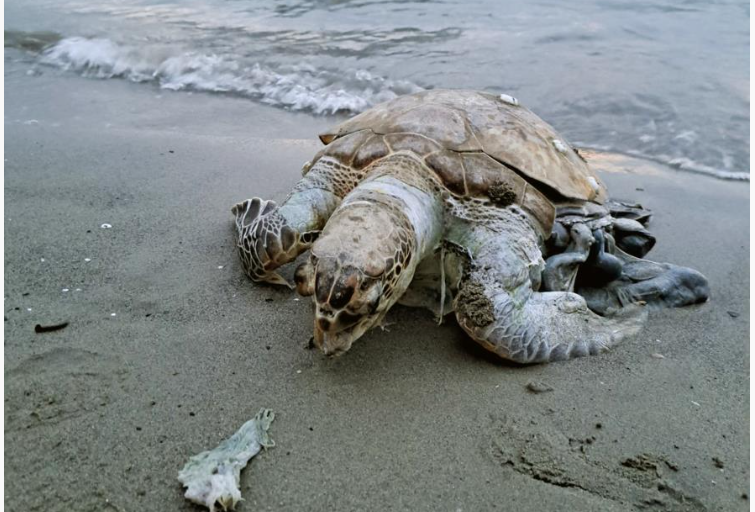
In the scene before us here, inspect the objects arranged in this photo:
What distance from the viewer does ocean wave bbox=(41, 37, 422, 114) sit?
6559mm

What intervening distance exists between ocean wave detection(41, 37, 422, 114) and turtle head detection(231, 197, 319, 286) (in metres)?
3.54

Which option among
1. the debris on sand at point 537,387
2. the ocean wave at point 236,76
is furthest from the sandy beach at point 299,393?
the ocean wave at point 236,76

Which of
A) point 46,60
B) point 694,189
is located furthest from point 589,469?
point 46,60

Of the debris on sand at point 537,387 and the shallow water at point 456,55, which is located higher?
the debris on sand at point 537,387

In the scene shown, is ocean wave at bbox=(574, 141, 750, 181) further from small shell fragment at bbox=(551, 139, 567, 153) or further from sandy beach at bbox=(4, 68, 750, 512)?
small shell fragment at bbox=(551, 139, 567, 153)

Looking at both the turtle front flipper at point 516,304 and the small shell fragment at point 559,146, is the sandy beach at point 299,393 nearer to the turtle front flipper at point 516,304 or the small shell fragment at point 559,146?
the turtle front flipper at point 516,304

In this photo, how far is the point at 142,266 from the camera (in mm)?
3057

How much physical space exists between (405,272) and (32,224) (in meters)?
2.26

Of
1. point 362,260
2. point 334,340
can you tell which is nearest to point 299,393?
point 334,340

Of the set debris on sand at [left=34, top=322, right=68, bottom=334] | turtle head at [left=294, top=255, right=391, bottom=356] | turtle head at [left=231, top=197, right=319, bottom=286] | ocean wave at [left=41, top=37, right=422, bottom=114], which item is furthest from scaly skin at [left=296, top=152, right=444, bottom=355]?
ocean wave at [left=41, top=37, right=422, bottom=114]

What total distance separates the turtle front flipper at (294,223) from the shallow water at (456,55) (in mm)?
3338

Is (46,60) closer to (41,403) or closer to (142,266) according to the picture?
(142,266)

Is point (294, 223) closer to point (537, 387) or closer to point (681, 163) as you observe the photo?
point (537, 387)

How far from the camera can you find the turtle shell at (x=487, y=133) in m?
3.02
